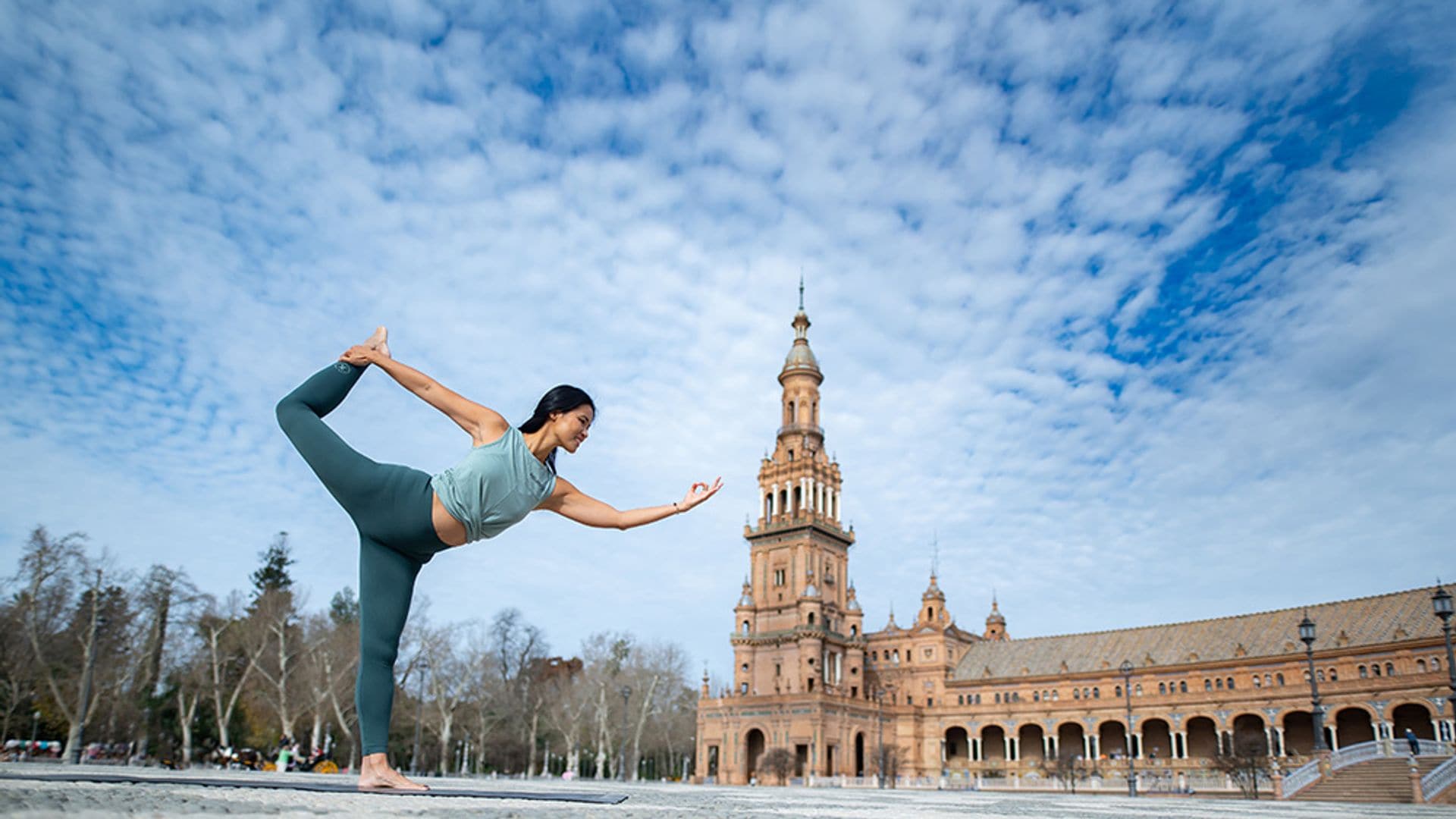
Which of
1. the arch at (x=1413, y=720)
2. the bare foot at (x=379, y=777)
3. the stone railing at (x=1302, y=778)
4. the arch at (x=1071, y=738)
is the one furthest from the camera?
the arch at (x=1071, y=738)

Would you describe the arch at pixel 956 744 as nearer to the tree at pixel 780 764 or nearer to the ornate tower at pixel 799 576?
the ornate tower at pixel 799 576

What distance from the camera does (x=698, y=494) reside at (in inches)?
227

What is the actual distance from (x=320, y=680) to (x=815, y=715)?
26.5 m

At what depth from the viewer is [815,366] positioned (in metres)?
63.6

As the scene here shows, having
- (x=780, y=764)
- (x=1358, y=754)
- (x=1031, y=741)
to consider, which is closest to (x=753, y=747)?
(x=780, y=764)

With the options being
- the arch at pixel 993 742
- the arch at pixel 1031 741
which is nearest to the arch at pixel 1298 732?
the arch at pixel 1031 741

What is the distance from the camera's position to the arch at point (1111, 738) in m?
55.6

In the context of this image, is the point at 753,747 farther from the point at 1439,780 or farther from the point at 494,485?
the point at 494,485

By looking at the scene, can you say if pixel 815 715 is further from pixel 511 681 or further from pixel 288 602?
pixel 288 602

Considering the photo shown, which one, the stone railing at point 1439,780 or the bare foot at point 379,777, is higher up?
the bare foot at point 379,777

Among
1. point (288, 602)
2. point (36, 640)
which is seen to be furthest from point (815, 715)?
point (36, 640)

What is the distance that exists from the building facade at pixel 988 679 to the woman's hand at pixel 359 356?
4629 cm

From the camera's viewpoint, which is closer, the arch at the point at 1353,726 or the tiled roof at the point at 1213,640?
the arch at the point at 1353,726

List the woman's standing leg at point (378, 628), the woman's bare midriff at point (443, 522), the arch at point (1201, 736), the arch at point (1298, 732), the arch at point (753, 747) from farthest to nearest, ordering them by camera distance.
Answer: the arch at point (753, 747)
the arch at point (1201, 736)
the arch at point (1298, 732)
the woman's bare midriff at point (443, 522)
the woman's standing leg at point (378, 628)
